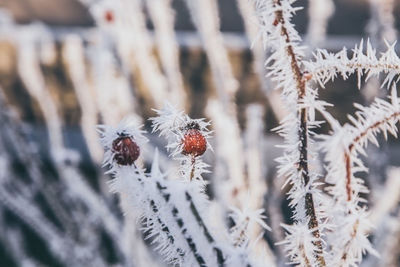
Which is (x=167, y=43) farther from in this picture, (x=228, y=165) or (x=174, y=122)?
(x=174, y=122)

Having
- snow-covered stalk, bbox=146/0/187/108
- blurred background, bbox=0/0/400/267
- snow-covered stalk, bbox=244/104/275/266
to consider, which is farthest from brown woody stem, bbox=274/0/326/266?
snow-covered stalk, bbox=146/0/187/108

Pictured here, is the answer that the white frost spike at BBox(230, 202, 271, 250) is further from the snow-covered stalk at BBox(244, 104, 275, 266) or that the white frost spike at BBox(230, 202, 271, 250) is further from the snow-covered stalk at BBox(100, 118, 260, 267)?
the snow-covered stalk at BBox(244, 104, 275, 266)

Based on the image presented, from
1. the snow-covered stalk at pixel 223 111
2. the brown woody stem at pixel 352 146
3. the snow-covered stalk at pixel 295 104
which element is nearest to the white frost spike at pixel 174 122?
the snow-covered stalk at pixel 295 104

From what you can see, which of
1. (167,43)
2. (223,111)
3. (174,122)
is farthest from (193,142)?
(167,43)

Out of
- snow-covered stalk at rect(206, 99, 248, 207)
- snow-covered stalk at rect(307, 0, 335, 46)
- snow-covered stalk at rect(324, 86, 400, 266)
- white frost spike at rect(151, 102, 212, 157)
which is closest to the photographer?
snow-covered stalk at rect(324, 86, 400, 266)

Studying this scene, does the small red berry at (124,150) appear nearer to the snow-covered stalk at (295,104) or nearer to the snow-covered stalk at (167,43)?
the snow-covered stalk at (295,104)

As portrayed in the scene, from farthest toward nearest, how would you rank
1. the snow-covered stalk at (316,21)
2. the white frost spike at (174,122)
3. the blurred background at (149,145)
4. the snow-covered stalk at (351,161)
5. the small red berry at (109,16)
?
the snow-covered stalk at (316,21) < the small red berry at (109,16) < the blurred background at (149,145) < the white frost spike at (174,122) < the snow-covered stalk at (351,161)

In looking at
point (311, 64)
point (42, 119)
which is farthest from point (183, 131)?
point (42, 119)
